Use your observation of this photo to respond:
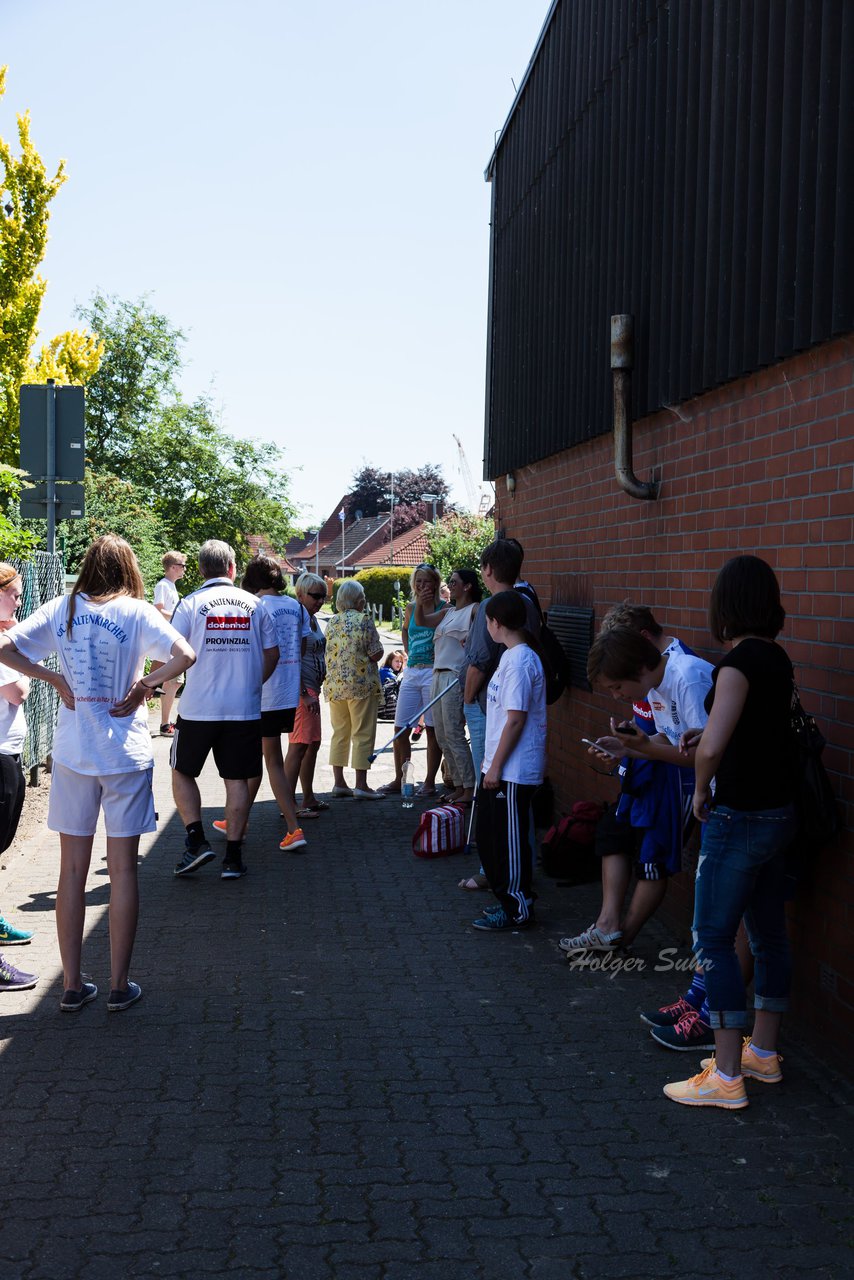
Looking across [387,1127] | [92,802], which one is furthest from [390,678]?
[387,1127]

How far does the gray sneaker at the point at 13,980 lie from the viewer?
530 cm

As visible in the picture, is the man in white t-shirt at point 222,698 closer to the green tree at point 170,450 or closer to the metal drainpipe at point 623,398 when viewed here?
the metal drainpipe at point 623,398

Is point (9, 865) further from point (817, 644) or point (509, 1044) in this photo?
point (817, 644)

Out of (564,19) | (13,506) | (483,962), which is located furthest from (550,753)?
(13,506)

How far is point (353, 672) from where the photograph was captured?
10102mm

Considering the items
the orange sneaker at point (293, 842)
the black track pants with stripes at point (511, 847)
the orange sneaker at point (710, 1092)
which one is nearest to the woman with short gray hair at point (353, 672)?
the orange sneaker at point (293, 842)

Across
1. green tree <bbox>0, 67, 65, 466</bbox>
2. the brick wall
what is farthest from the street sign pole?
green tree <bbox>0, 67, 65, 466</bbox>

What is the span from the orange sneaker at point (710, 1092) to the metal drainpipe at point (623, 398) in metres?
3.43

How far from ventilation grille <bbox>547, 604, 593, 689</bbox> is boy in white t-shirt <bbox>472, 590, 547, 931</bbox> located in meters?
1.84

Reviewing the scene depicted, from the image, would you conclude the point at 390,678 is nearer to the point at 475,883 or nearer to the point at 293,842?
the point at 293,842

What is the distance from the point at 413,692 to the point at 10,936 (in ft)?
16.1

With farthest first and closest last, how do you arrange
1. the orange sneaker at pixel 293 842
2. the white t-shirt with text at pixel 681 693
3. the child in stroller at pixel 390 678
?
the child in stroller at pixel 390 678 < the orange sneaker at pixel 293 842 < the white t-shirt with text at pixel 681 693

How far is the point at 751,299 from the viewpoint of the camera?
5.30 metres

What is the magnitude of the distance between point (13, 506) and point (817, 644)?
33.2 ft
